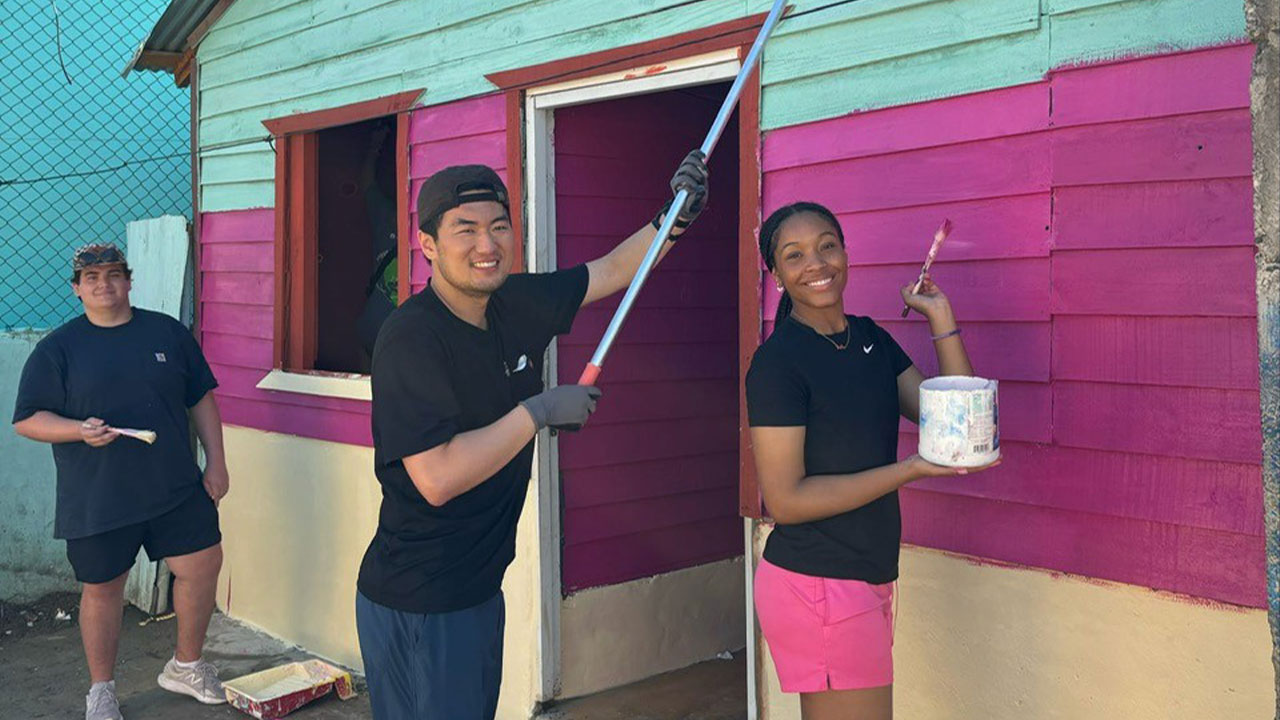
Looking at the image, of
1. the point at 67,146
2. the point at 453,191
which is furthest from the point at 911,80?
the point at 67,146

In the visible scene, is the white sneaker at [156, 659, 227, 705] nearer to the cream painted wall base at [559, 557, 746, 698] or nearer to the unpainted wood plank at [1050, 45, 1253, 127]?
the cream painted wall base at [559, 557, 746, 698]

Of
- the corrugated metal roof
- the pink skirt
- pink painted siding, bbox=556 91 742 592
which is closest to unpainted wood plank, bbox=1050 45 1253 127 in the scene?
the pink skirt

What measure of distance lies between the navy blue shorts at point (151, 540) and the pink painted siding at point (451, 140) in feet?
4.51

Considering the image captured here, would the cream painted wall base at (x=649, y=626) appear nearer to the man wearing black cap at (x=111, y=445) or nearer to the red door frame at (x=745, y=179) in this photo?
the red door frame at (x=745, y=179)

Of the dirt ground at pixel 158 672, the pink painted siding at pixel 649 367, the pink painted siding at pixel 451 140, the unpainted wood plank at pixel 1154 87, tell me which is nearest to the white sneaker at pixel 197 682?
the dirt ground at pixel 158 672

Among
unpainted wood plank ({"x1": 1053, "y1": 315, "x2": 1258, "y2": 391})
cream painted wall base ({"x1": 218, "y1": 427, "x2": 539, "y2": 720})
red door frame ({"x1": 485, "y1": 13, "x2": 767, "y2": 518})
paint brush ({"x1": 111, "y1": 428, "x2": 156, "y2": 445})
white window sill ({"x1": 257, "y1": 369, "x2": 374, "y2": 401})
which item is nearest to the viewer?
unpainted wood plank ({"x1": 1053, "y1": 315, "x2": 1258, "y2": 391})

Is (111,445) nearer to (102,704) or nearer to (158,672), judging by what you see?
(102,704)

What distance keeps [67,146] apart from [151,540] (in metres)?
4.18

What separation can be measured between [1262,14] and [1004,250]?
1485 mm

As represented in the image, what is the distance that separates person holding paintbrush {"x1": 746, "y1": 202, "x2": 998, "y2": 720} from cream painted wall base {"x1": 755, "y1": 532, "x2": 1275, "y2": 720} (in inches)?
26.5

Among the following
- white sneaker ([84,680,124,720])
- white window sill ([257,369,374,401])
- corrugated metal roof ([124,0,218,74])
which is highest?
corrugated metal roof ([124,0,218,74])

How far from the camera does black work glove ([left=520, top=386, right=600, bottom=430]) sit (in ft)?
8.46

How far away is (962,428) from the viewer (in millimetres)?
2348

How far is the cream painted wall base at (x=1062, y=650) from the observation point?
276 cm
